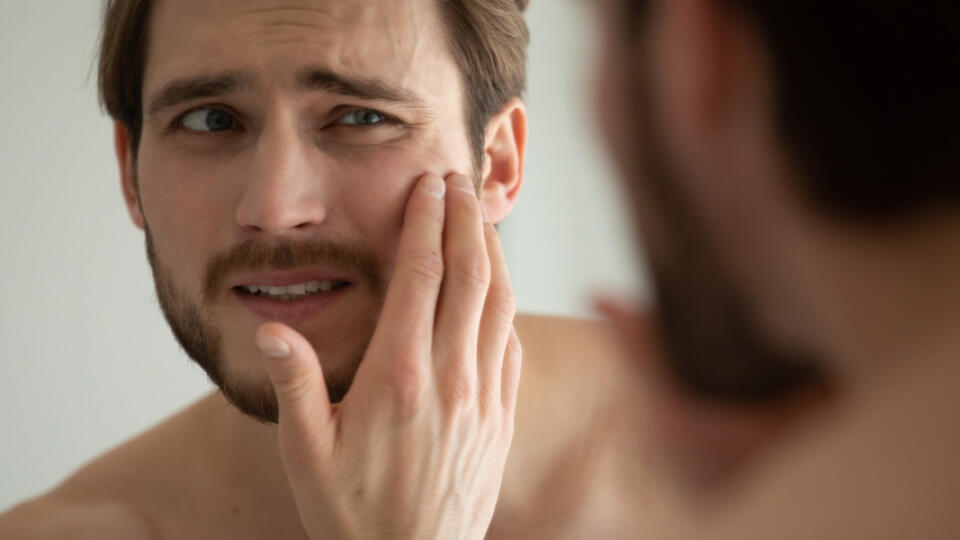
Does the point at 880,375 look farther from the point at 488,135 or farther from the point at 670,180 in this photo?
the point at 488,135

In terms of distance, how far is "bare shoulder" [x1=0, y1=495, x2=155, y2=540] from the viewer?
4.23ft

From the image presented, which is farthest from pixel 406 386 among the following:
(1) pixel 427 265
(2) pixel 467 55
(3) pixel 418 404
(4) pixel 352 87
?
(2) pixel 467 55

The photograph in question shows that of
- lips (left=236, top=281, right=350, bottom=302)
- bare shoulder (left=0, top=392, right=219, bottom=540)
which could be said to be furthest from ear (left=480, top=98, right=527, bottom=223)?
bare shoulder (left=0, top=392, right=219, bottom=540)

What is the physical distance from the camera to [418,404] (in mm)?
898

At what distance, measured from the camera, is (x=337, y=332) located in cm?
108

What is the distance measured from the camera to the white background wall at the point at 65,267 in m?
2.13

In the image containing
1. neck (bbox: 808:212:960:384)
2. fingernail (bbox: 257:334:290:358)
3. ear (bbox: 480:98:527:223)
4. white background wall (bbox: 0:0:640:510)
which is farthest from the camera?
white background wall (bbox: 0:0:640:510)

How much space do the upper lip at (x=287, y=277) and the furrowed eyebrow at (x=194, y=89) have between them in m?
0.20

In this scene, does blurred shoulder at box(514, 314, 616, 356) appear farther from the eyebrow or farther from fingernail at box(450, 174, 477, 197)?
Answer: the eyebrow

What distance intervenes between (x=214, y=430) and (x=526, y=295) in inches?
39.4

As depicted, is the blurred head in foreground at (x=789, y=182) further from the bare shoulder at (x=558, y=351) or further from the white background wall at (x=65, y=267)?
the white background wall at (x=65, y=267)

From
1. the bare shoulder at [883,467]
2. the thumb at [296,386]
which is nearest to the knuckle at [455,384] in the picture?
the thumb at [296,386]

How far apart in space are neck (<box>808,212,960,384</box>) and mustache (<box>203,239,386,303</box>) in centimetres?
82

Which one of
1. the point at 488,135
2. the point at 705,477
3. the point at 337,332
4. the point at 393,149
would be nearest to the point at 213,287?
the point at 337,332
